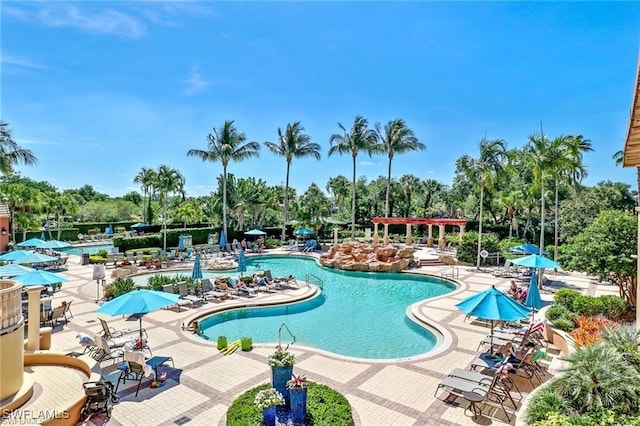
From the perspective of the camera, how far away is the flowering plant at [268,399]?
22.5ft

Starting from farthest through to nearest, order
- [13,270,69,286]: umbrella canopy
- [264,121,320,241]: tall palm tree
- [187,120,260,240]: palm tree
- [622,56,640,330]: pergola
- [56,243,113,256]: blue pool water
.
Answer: [264,121,320,241]: tall palm tree, [187,120,260,240]: palm tree, [56,243,113,256]: blue pool water, [13,270,69,286]: umbrella canopy, [622,56,640,330]: pergola

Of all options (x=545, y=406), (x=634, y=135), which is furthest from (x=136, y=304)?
(x=634, y=135)

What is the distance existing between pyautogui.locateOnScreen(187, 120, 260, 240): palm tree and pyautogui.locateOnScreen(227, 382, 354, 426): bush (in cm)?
3076

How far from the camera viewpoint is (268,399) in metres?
6.93

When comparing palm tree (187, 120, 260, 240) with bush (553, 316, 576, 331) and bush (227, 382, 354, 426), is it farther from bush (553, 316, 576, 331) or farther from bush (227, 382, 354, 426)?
bush (227, 382, 354, 426)

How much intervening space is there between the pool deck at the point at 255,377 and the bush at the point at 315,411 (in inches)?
26.5

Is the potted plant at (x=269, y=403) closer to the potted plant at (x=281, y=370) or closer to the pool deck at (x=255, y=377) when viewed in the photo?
the potted plant at (x=281, y=370)

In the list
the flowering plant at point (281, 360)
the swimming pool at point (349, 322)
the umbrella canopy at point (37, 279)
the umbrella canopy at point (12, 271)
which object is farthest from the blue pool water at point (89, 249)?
the flowering plant at point (281, 360)

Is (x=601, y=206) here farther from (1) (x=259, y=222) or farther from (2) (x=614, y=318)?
(1) (x=259, y=222)

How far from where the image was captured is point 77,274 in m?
24.4

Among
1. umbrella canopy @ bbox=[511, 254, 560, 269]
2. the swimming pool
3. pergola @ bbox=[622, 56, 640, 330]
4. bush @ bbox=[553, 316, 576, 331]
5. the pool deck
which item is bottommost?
the swimming pool

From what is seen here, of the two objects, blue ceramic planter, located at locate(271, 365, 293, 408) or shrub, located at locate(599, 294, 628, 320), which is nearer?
blue ceramic planter, located at locate(271, 365, 293, 408)

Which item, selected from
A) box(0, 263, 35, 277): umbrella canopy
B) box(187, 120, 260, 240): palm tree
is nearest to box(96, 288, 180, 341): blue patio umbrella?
box(0, 263, 35, 277): umbrella canopy

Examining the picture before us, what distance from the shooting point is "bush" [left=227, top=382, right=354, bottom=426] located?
274 inches
